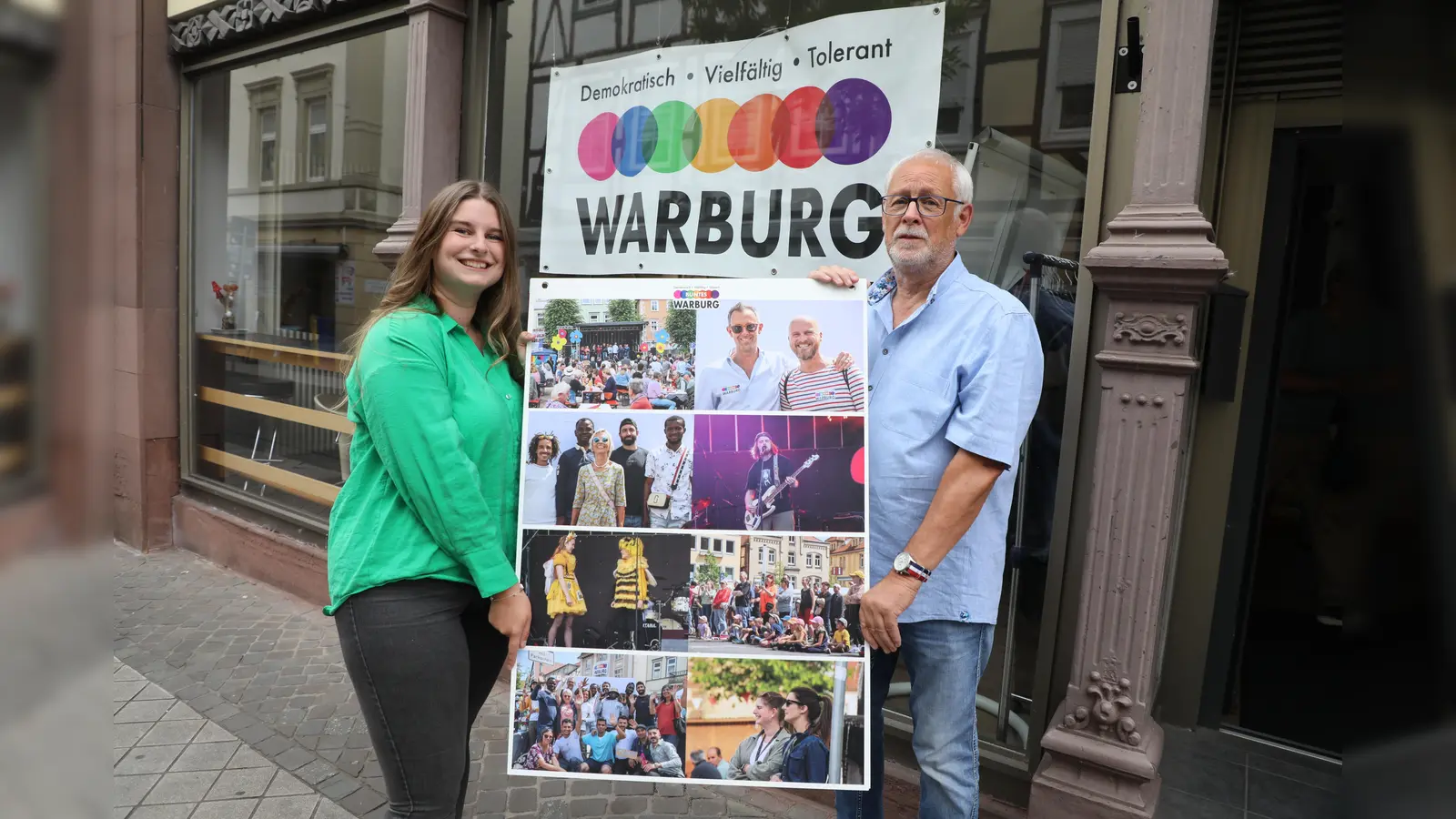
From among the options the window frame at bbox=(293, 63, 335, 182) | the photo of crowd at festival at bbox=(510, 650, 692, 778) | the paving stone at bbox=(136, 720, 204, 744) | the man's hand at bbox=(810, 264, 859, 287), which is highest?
the window frame at bbox=(293, 63, 335, 182)

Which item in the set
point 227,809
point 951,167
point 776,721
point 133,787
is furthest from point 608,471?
point 133,787

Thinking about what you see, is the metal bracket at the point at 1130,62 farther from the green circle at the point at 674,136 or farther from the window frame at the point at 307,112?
the window frame at the point at 307,112

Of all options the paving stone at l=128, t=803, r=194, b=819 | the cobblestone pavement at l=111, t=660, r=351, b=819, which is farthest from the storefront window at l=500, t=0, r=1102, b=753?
the paving stone at l=128, t=803, r=194, b=819

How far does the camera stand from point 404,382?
2064 millimetres

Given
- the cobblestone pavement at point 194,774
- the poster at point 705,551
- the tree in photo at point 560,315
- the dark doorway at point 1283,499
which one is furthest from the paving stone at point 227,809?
the dark doorway at point 1283,499

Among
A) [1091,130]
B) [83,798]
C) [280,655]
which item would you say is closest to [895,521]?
[1091,130]

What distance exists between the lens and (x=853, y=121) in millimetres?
3646

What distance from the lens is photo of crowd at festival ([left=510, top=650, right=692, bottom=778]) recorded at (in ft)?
7.53

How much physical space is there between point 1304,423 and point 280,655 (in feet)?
16.7

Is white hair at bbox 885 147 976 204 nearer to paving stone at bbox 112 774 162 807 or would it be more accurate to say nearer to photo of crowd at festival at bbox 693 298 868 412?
photo of crowd at festival at bbox 693 298 868 412

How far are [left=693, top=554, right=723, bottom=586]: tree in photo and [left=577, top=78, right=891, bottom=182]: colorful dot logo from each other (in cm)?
204

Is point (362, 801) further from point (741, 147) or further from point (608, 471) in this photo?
point (741, 147)

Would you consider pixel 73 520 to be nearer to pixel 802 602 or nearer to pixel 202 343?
pixel 802 602

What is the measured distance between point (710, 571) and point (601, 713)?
0.47m
